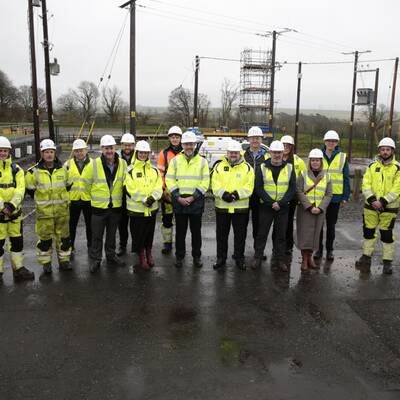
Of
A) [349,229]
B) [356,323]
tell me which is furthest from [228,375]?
[349,229]

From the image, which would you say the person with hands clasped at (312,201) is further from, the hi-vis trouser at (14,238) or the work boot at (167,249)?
the hi-vis trouser at (14,238)

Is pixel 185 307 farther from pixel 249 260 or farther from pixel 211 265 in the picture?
pixel 249 260

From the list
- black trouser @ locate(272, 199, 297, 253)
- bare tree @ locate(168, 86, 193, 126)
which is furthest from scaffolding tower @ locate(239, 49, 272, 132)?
black trouser @ locate(272, 199, 297, 253)

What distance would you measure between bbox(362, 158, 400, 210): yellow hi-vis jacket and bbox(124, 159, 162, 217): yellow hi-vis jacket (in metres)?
3.31

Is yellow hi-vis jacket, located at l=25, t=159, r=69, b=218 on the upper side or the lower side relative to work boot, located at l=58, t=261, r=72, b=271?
upper

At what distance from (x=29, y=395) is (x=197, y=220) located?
3.60 metres

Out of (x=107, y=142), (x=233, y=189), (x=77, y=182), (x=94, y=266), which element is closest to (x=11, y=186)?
(x=77, y=182)

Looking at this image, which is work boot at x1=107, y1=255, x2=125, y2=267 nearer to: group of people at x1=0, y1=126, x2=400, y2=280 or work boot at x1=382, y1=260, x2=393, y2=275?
group of people at x1=0, y1=126, x2=400, y2=280

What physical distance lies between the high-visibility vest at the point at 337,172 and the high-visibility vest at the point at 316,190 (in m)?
0.36

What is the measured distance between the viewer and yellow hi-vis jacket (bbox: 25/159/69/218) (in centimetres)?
614

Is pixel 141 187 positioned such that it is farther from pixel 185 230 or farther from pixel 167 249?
pixel 167 249

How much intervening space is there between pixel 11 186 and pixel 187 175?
98.6 inches

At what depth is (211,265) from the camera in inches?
271

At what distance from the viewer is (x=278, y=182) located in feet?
21.0
